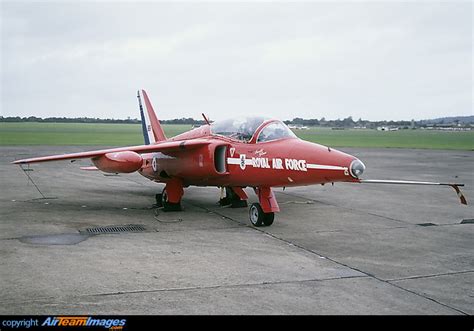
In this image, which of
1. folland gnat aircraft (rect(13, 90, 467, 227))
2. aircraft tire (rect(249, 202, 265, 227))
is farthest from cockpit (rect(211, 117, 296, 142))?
aircraft tire (rect(249, 202, 265, 227))

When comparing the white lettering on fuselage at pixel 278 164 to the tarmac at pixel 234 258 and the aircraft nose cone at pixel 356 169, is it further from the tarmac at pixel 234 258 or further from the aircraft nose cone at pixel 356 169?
the tarmac at pixel 234 258

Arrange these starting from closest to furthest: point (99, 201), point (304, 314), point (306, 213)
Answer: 1. point (304, 314)
2. point (306, 213)
3. point (99, 201)

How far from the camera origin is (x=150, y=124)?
1720 cm

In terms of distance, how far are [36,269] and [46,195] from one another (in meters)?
9.09

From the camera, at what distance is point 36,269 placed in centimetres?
714

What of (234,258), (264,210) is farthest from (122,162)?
(234,258)

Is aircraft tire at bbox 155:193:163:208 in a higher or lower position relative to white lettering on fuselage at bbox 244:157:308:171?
lower

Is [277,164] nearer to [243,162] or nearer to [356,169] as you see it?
[243,162]

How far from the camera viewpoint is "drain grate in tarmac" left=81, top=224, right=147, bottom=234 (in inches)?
400

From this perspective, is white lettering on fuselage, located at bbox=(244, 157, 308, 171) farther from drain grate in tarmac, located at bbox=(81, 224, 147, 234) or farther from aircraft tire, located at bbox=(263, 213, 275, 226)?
drain grate in tarmac, located at bbox=(81, 224, 147, 234)

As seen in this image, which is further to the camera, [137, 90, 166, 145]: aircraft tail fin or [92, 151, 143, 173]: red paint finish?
[137, 90, 166, 145]: aircraft tail fin

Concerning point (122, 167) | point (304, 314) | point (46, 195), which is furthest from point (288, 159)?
point (46, 195)

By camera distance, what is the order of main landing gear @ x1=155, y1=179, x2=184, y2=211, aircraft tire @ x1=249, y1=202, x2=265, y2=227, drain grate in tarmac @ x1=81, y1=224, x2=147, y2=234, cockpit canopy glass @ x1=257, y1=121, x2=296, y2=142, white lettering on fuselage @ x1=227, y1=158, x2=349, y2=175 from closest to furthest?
white lettering on fuselage @ x1=227, y1=158, x2=349, y2=175
drain grate in tarmac @ x1=81, y1=224, x2=147, y2=234
aircraft tire @ x1=249, y1=202, x2=265, y2=227
cockpit canopy glass @ x1=257, y1=121, x2=296, y2=142
main landing gear @ x1=155, y1=179, x2=184, y2=211
